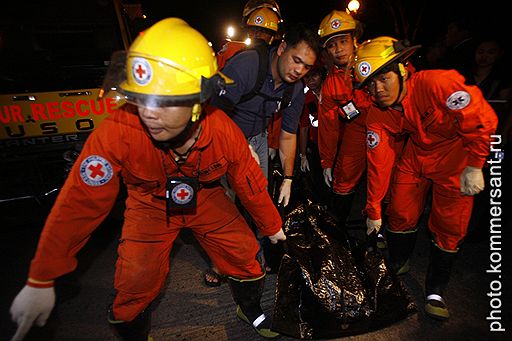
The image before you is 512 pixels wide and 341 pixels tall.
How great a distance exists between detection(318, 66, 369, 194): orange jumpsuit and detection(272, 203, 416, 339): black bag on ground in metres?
1.11

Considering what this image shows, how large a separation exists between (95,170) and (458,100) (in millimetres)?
2202

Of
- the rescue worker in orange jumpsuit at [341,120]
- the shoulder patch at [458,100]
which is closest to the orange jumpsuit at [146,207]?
the shoulder patch at [458,100]

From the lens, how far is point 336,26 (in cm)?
346

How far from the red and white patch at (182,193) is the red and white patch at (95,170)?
0.35 m

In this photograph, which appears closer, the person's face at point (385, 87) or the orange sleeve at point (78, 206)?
the orange sleeve at point (78, 206)

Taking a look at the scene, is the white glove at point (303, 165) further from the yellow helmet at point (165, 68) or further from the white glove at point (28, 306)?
the white glove at point (28, 306)

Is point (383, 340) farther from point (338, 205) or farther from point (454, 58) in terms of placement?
point (454, 58)

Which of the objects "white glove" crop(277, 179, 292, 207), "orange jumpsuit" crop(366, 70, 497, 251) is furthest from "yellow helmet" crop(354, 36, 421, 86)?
"white glove" crop(277, 179, 292, 207)

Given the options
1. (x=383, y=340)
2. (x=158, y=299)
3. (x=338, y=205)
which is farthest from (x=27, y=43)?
(x=383, y=340)

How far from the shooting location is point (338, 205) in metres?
3.51

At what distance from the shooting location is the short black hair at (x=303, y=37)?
2.25 metres

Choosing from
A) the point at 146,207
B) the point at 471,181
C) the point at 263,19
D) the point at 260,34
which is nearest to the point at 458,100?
the point at 471,181

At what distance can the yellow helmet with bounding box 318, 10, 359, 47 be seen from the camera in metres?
3.46

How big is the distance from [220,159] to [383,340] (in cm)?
180
